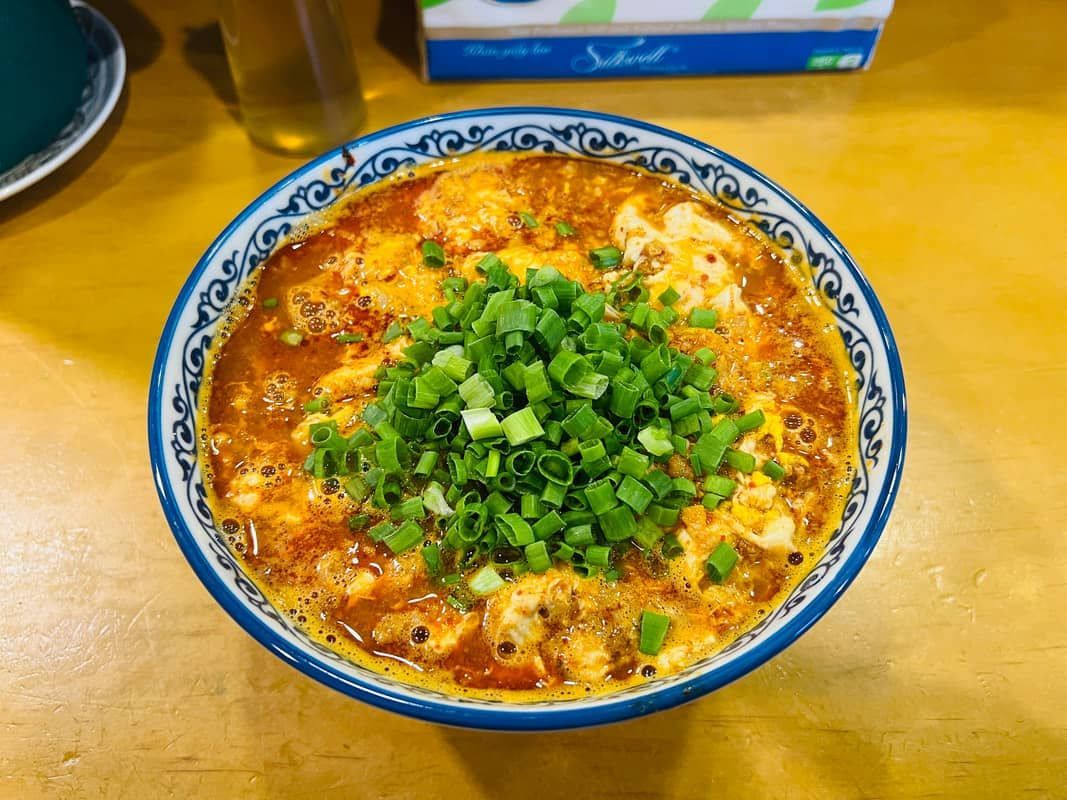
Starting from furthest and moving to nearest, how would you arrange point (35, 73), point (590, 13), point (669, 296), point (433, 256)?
point (590, 13) → point (35, 73) → point (433, 256) → point (669, 296)

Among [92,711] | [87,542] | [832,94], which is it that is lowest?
[92,711]

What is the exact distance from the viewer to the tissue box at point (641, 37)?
224 centimetres

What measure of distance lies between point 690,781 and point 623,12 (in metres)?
2.04

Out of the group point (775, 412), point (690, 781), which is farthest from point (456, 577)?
point (775, 412)

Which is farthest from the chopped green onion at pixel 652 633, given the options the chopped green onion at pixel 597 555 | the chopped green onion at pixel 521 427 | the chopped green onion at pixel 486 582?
the chopped green onion at pixel 521 427

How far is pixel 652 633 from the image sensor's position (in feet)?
4.21

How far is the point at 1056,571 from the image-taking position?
1.64 meters

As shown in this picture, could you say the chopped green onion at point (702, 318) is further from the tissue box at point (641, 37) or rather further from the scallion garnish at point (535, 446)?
the tissue box at point (641, 37)

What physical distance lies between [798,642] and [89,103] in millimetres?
2473

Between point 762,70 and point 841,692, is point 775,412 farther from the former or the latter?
point 762,70

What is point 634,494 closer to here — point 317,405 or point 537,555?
point 537,555

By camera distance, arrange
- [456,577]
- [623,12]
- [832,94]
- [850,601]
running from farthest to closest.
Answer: [832,94] → [623,12] → [850,601] → [456,577]

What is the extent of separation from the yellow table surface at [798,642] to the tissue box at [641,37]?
→ 0.23 ft

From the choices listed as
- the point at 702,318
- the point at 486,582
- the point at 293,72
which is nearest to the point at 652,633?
the point at 486,582
